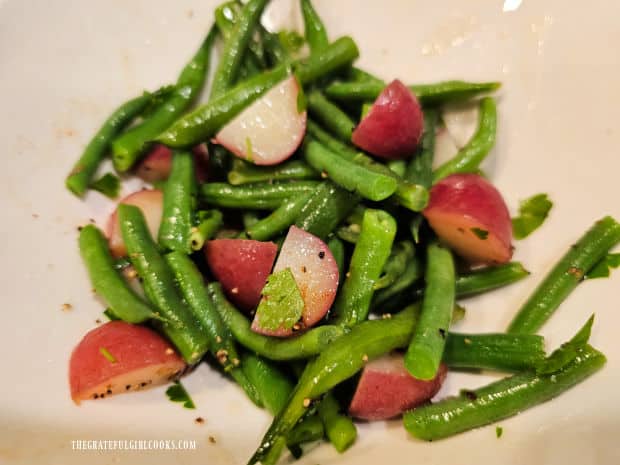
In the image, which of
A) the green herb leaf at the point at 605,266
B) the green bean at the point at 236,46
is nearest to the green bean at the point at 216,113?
the green bean at the point at 236,46

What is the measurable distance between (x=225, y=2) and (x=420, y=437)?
6.91 ft

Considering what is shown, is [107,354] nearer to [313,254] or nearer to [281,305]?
[281,305]

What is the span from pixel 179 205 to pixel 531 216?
1.47 m

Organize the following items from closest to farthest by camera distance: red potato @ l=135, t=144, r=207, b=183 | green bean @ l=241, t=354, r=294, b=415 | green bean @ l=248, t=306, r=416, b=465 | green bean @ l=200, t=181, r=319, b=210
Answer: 1. green bean @ l=248, t=306, r=416, b=465
2. green bean @ l=241, t=354, r=294, b=415
3. green bean @ l=200, t=181, r=319, b=210
4. red potato @ l=135, t=144, r=207, b=183

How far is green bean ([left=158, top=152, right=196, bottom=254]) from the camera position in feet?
7.48

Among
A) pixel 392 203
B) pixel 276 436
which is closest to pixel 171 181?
pixel 392 203

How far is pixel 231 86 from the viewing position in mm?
2637

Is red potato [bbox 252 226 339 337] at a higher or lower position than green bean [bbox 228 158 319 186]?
lower

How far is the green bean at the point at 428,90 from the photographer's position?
2604mm

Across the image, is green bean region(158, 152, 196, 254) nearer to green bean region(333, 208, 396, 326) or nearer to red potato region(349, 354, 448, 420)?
green bean region(333, 208, 396, 326)

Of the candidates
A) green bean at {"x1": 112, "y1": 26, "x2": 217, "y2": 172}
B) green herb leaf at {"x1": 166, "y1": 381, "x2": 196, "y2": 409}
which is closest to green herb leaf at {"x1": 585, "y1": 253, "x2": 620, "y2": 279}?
green herb leaf at {"x1": 166, "y1": 381, "x2": 196, "y2": 409}

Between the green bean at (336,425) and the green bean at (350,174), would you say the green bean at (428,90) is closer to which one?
the green bean at (350,174)

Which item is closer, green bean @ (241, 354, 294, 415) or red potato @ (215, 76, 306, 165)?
green bean @ (241, 354, 294, 415)

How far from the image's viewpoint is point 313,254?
212cm
